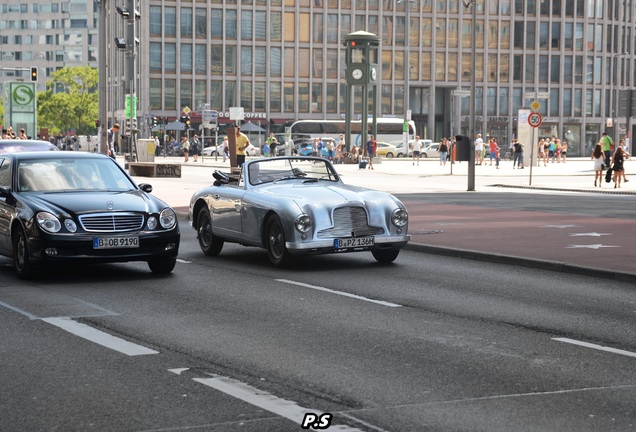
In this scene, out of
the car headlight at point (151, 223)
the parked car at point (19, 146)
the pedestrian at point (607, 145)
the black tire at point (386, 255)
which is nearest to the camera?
the car headlight at point (151, 223)

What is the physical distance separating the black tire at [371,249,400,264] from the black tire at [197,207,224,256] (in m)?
2.18

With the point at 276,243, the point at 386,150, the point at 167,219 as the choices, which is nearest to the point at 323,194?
the point at 276,243

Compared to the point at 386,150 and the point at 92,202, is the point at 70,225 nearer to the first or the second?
the point at 92,202

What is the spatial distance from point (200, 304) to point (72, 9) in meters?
182

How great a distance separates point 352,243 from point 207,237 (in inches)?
111

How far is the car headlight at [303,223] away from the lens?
14062 millimetres

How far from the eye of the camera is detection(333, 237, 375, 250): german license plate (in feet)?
46.8

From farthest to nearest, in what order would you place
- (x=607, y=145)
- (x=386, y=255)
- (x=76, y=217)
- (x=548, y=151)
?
(x=548, y=151) < (x=607, y=145) < (x=386, y=255) < (x=76, y=217)

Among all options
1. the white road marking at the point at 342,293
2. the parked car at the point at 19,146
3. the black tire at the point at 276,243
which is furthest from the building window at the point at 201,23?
the white road marking at the point at 342,293

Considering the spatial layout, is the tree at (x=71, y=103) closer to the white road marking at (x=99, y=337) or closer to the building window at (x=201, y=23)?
the building window at (x=201, y=23)

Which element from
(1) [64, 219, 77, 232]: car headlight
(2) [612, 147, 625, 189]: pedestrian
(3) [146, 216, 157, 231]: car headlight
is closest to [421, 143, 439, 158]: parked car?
(2) [612, 147, 625, 189]: pedestrian

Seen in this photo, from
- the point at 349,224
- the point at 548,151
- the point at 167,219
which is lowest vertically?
the point at 548,151

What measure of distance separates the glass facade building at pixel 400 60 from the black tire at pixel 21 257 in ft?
316

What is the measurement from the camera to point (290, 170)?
1568 cm
